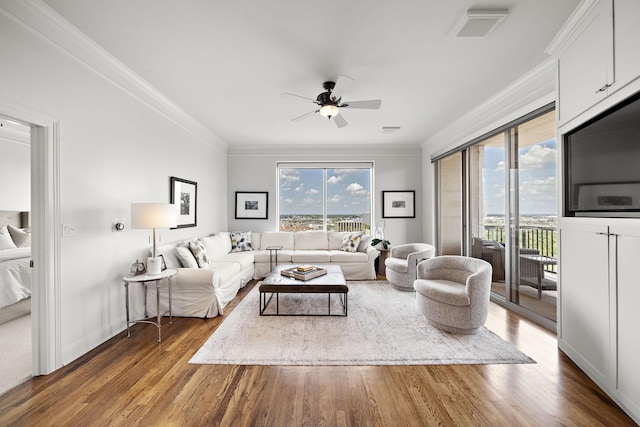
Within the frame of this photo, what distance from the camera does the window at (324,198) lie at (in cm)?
646

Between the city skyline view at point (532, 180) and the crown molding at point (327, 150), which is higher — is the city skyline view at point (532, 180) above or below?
below

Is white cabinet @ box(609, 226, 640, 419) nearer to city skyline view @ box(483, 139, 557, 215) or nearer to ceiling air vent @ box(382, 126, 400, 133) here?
city skyline view @ box(483, 139, 557, 215)

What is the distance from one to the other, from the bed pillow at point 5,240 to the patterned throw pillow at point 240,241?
327 centimetres

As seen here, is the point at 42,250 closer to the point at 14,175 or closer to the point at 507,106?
the point at 14,175

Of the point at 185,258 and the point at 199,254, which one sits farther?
the point at 199,254

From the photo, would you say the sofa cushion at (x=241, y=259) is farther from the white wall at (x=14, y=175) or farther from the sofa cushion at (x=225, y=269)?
the white wall at (x=14, y=175)

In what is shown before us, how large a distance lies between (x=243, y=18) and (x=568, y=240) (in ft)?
10.4

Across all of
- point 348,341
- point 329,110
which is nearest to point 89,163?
point 329,110

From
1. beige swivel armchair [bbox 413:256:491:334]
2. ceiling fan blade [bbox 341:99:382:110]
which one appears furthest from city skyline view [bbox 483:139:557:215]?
ceiling fan blade [bbox 341:99:382:110]

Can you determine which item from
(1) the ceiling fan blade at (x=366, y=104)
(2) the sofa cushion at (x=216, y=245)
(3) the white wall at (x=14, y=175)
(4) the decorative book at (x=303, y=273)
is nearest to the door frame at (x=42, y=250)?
(4) the decorative book at (x=303, y=273)

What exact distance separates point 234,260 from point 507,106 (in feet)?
14.8

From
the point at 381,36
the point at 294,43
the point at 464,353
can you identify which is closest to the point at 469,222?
the point at 464,353

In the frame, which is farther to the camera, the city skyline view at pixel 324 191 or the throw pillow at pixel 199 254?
the city skyline view at pixel 324 191

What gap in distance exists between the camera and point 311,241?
238 inches
